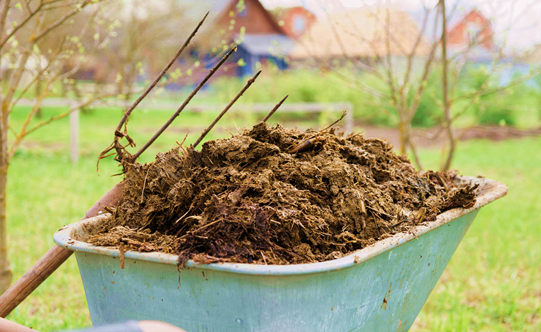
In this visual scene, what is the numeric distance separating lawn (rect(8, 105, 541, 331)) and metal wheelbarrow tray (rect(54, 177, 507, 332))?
1.46m

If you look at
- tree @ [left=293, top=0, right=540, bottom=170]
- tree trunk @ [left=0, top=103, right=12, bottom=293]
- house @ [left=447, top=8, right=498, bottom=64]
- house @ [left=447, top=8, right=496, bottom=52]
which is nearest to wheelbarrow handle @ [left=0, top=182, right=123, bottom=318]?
tree trunk @ [left=0, top=103, right=12, bottom=293]

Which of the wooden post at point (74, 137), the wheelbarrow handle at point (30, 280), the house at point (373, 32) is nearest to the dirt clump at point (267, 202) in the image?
the wheelbarrow handle at point (30, 280)

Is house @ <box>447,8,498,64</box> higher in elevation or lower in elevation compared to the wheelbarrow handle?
higher

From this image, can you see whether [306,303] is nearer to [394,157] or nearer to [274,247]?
[274,247]

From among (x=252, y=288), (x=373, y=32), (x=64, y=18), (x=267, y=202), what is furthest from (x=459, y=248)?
(x=64, y=18)

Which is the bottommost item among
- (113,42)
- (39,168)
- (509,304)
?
(509,304)

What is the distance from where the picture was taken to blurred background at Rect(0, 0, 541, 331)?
113 inches

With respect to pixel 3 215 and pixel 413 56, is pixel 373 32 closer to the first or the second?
pixel 413 56

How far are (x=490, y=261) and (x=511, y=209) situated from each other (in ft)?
5.63

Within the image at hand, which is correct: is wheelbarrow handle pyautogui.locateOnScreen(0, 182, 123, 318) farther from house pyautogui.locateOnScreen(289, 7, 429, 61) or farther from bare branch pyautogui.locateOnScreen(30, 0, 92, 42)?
house pyautogui.locateOnScreen(289, 7, 429, 61)

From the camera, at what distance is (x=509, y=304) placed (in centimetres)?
308

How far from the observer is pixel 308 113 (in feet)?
39.4

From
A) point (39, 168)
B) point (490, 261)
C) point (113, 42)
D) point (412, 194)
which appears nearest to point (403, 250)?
point (412, 194)

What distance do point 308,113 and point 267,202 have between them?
1080cm
